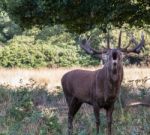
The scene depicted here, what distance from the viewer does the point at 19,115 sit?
1115 centimetres

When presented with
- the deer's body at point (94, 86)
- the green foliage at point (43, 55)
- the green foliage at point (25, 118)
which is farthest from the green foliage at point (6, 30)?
the deer's body at point (94, 86)

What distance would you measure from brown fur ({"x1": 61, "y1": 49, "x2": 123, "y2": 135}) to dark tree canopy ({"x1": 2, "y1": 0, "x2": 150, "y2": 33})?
4.43 meters

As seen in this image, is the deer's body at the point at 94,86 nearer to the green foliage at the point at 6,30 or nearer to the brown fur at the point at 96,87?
the brown fur at the point at 96,87

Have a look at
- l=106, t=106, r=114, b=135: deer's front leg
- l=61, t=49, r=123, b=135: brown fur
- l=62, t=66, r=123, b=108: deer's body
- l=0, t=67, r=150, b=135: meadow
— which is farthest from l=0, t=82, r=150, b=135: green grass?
l=62, t=66, r=123, b=108: deer's body

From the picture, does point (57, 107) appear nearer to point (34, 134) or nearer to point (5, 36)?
point (34, 134)

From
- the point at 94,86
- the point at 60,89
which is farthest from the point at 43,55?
the point at 94,86

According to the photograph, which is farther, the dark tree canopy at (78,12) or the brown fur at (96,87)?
the dark tree canopy at (78,12)

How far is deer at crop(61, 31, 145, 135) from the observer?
8273 millimetres

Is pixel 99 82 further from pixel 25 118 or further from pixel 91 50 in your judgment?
pixel 25 118

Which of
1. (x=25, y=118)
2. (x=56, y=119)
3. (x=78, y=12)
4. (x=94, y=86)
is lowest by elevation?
(x=25, y=118)

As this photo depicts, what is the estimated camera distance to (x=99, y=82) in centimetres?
906

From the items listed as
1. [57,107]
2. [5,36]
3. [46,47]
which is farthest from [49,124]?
[5,36]

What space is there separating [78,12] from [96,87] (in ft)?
19.4

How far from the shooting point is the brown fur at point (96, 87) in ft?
27.9
